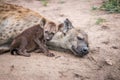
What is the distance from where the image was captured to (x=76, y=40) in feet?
16.1

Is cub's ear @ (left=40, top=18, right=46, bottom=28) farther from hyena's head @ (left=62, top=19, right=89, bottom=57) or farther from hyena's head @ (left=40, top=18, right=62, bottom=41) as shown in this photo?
hyena's head @ (left=62, top=19, right=89, bottom=57)

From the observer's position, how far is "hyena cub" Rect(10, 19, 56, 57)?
14.9 ft

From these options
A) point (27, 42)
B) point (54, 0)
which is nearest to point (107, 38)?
point (27, 42)

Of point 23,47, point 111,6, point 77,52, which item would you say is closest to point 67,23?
point 77,52

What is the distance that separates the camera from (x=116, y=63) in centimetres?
460

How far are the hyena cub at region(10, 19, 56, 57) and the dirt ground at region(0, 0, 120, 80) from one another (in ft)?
0.37

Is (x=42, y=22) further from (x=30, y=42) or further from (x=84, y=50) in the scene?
(x=84, y=50)

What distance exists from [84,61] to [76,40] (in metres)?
0.47

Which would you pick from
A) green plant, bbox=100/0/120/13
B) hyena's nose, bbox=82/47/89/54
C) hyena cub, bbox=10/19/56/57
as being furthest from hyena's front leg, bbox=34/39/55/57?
Result: green plant, bbox=100/0/120/13

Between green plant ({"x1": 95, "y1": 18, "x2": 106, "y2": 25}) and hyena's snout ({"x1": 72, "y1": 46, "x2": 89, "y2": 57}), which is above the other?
green plant ({"x1": 95, "y1": 18, "x2": 106, "y2": 25})

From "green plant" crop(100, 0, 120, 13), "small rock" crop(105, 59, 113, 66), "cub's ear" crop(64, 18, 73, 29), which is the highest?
"cub's ear" crop(64, 18, 73, 29)

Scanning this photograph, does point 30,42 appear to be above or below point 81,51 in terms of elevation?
above

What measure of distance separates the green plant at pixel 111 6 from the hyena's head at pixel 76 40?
1.71 meters

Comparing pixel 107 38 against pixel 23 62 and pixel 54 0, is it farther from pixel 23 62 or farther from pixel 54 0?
pixel 54 0
